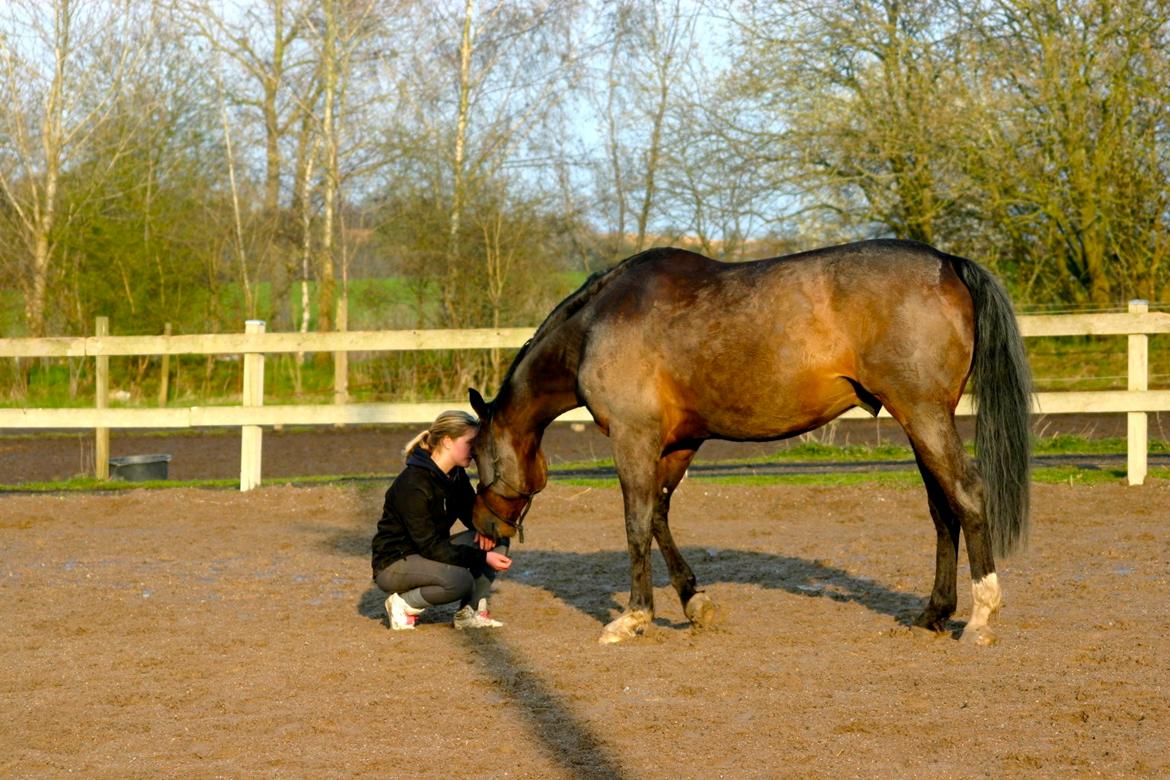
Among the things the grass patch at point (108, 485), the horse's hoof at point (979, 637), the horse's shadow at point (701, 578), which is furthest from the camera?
the grass patch at point (108, 485)

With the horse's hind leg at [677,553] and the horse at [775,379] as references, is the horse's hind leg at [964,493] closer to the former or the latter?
the horse at [775,379]

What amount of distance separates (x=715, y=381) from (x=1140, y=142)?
1552cm

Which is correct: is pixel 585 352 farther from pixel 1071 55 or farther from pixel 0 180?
pixel 0 180

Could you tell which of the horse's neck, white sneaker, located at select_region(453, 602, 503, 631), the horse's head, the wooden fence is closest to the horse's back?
the horse's neck

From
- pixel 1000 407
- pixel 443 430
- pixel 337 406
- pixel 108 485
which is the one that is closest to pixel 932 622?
pixel 1000 407

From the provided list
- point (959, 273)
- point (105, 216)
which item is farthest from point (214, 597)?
point (105, 216)

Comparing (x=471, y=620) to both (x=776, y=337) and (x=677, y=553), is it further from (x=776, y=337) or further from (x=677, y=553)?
(x=776, y=337)

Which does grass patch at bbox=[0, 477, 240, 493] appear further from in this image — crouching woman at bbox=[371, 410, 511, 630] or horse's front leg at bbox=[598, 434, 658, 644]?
horse's front leg at bbox=[598, 434, 658, 644]

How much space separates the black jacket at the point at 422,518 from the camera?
585 centimetres

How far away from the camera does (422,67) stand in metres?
24.7

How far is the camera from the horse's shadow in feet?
21.0

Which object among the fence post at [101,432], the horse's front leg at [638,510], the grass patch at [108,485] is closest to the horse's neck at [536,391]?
the horse's front leg at [638,510]

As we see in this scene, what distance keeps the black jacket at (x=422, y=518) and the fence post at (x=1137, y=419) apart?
6.70 m

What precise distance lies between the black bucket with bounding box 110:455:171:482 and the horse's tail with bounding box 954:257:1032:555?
373 inches
